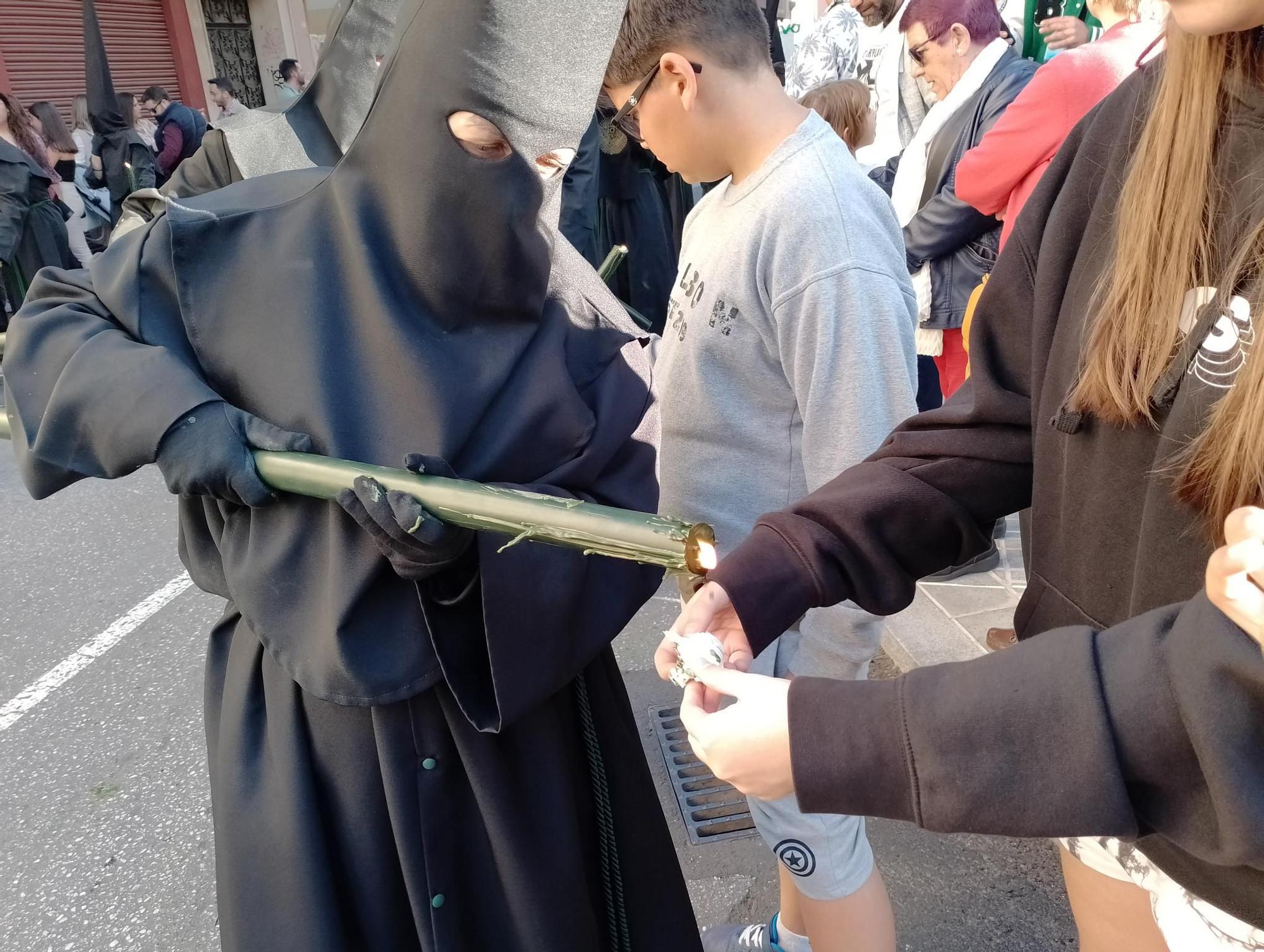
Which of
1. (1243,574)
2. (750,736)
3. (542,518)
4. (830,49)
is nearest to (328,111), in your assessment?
(542,518)

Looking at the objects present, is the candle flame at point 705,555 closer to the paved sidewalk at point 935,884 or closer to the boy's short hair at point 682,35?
the boy's short hair at point 682,35

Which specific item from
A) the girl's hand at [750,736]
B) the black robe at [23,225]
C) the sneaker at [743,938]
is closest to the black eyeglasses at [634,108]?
the girl's hand at [750,736]

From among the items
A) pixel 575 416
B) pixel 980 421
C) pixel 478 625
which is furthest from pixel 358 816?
pixel 980 421

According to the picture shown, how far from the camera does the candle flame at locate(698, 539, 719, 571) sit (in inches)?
37.0

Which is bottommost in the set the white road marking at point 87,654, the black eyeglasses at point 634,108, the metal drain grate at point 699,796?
the white road marking at point 87,654

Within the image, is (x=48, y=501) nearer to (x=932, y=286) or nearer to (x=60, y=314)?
(x=60, y=314)

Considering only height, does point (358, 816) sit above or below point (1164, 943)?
below

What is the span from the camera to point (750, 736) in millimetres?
830

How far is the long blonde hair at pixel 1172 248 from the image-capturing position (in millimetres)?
808

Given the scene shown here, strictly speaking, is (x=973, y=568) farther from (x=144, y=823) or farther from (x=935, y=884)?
(x=144, y=823)

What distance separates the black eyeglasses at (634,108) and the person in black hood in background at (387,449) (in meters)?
0.20

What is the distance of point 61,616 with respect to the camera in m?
3.66

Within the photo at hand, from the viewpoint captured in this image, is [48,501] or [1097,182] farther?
[48,501]

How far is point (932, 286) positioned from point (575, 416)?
218 cm
